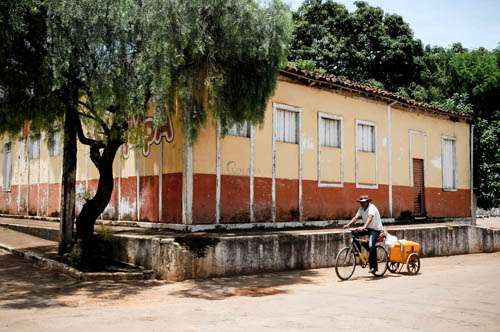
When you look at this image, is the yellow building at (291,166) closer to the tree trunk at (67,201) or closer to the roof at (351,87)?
the roof at (351,87)

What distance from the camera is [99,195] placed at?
11344mm

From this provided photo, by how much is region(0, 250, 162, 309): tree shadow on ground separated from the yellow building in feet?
9.82

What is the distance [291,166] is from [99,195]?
18.7 ft

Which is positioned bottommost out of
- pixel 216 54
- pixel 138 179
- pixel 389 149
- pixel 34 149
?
pixel 138 179

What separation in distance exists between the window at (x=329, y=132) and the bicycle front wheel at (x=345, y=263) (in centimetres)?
570

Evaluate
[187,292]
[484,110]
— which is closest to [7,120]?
[187,292]

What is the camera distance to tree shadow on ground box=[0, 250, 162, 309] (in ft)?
26.5

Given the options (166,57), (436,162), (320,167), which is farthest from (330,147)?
(166,57)

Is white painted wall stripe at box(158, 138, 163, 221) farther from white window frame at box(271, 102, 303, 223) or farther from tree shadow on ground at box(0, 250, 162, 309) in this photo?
tree shadow on ground at box(0, 250, 162, 309)

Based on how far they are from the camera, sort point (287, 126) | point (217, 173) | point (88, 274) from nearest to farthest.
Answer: point (88, 274)
point (217, 173)
point (287, 126)

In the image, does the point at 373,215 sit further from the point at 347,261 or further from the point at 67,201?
the point at 67,201

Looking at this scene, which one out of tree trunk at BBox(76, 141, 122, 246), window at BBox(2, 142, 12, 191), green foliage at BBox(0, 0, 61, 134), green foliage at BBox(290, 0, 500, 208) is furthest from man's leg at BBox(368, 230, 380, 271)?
green foliage at BBox(290, 0, 500, 208)

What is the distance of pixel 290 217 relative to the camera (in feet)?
47.4

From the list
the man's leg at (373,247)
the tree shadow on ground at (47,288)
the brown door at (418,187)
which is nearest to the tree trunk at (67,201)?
the tree shadow on ground at (47,288)
